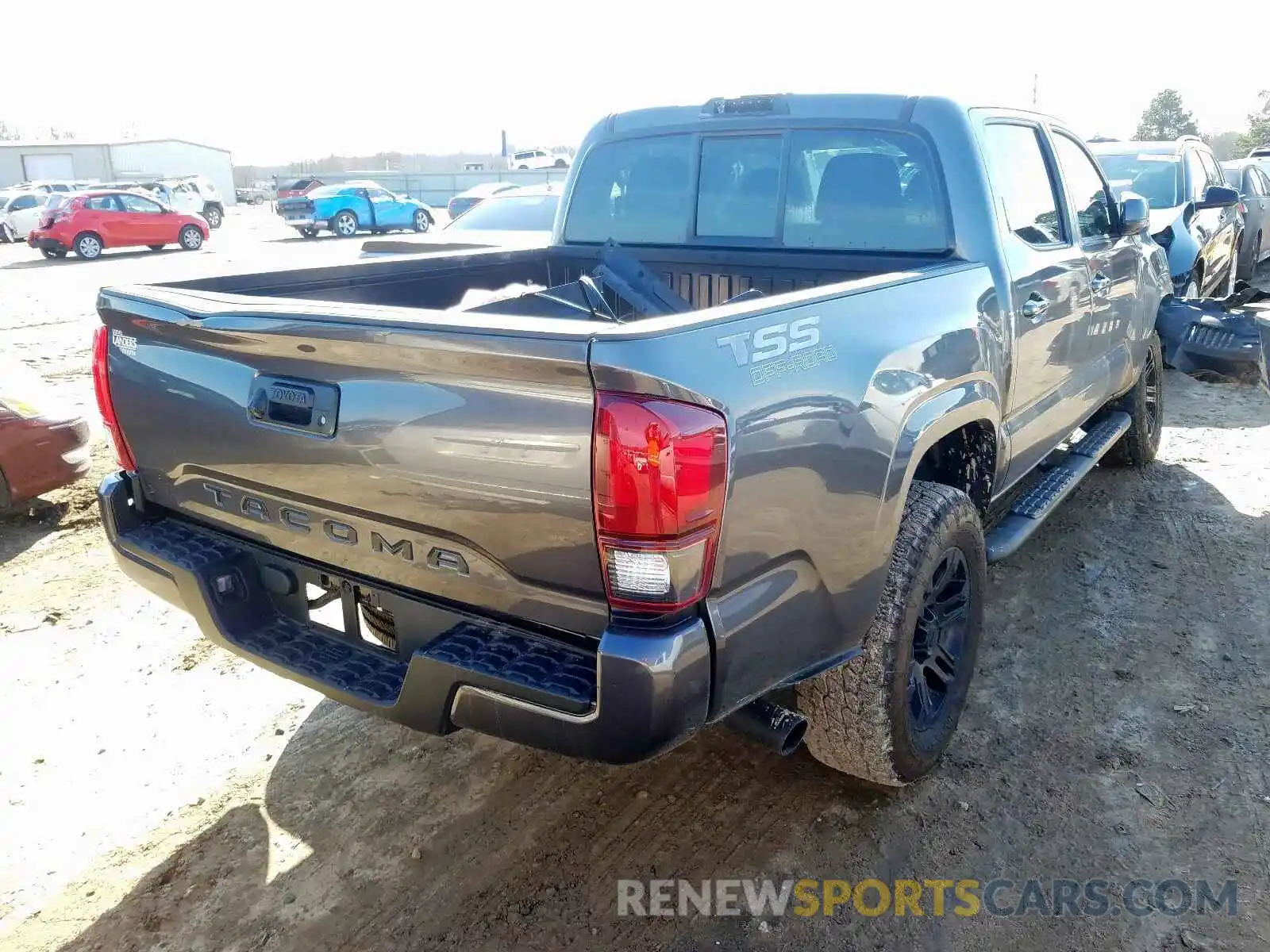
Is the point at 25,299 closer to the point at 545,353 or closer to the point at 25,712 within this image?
the point at 25,712

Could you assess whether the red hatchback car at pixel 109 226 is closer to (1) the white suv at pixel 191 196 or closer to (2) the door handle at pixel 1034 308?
(1) the white suv at pixel 191 196

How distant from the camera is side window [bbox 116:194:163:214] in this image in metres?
22.8

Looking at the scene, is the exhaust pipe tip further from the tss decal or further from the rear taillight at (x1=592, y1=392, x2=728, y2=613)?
the tss decal

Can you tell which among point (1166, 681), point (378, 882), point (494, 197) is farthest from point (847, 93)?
point (494, 197)

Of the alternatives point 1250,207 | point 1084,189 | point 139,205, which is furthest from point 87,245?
point 1084,189

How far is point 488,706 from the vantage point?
212 centimetres

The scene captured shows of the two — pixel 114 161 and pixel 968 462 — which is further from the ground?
pixel 114 161

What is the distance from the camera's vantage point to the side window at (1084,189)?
4176 mm

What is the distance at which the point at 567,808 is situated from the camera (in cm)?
297

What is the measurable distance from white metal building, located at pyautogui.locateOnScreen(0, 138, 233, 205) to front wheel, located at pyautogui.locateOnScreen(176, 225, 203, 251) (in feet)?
82.2

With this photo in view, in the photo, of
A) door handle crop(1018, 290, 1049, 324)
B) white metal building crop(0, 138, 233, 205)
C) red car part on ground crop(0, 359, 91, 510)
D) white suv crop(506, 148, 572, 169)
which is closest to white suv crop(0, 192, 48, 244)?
white suv crop(506, 148, 572, 169)

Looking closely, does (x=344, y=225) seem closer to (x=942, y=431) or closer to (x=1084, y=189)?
(x=1084, y=189)

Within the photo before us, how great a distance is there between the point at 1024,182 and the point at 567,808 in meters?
2.87

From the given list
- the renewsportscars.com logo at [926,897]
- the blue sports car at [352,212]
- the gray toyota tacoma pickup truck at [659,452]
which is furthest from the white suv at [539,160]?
the renewsportscars.com logo at [926,897]
